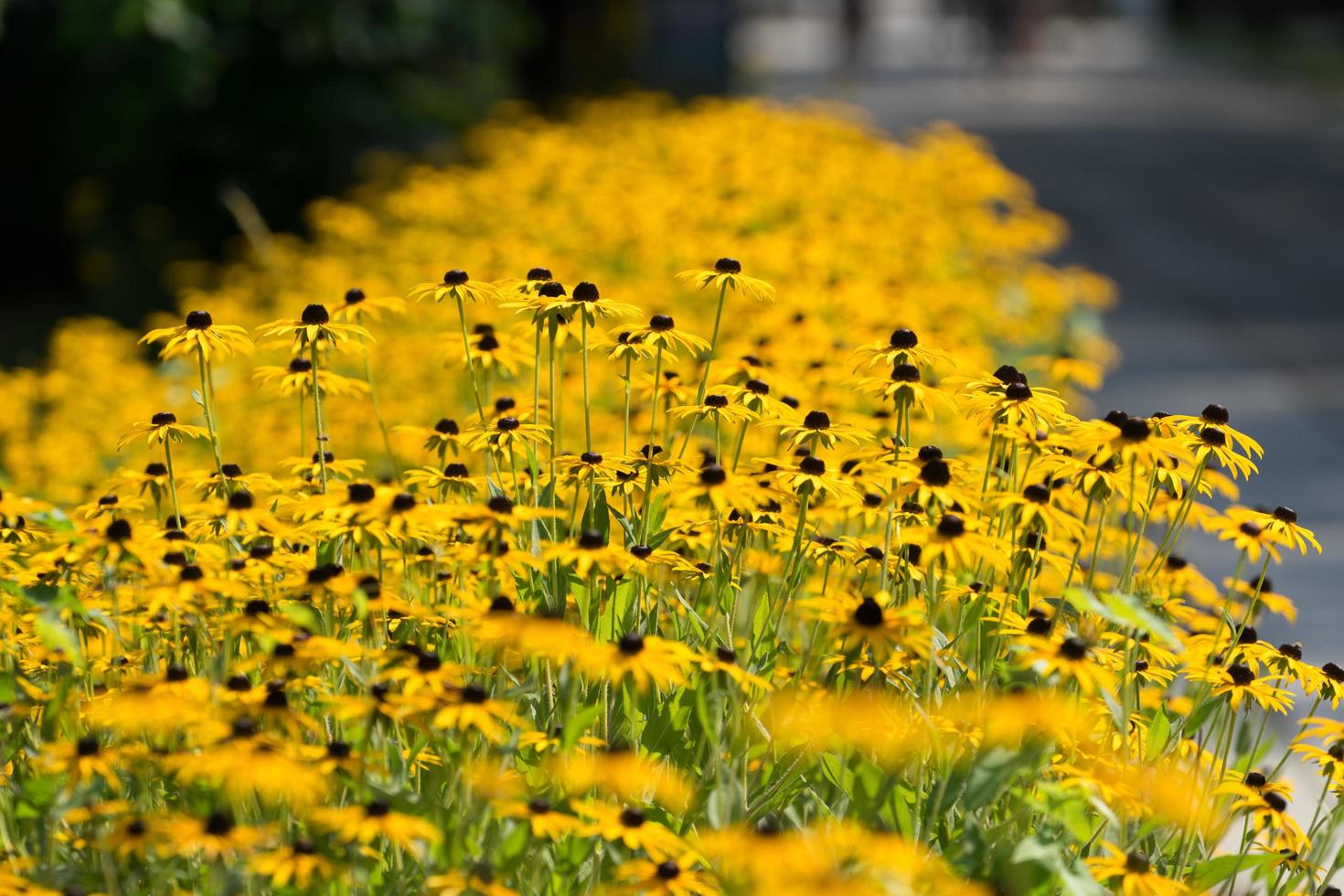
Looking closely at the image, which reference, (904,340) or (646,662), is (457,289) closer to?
(904,340)

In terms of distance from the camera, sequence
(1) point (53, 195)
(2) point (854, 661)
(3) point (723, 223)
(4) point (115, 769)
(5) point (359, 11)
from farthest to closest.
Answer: (1) point (53, 195) → (5) point (359, 11) → (3) point (723, 223) → (2) point (854, 661) → (4) point (115, 769)

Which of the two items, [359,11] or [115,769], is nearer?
[115,769]

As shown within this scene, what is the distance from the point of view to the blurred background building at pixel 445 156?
8.41m

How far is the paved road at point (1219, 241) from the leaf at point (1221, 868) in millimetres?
3111

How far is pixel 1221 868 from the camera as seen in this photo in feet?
7.48

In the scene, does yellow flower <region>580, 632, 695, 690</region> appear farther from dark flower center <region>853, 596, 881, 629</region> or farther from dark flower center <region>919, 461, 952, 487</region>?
dark flower center <region>919, 461, 952, 487</region>

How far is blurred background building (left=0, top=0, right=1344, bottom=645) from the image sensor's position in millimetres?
8414

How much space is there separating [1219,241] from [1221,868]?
11.3 meters

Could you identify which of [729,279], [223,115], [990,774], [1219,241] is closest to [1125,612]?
[990,774]

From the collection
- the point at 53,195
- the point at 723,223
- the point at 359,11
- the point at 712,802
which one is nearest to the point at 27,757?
the point at 712,802

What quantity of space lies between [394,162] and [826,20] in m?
47.2

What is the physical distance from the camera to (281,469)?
4457 millimetres

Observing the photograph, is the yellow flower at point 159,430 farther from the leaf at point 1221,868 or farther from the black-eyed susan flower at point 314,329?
the leaf at point 1221,868

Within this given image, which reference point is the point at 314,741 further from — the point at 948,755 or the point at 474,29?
the point at 474,29
